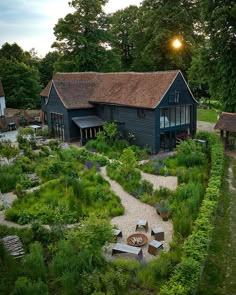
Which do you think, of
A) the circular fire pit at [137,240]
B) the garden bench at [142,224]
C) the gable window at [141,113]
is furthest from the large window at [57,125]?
the circular fire pit at [137,240]

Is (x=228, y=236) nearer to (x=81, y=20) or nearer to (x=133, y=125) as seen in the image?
(x=133, y=125)

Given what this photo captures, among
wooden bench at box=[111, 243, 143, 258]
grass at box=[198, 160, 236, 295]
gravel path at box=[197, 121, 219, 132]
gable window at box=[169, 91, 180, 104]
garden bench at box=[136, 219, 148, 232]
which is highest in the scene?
gable window at box=[169, 91, 180, 104]

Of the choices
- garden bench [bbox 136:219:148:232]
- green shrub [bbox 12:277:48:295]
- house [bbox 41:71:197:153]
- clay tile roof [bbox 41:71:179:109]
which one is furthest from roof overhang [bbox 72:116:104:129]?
green shrub [bbox 12:277:48:295]

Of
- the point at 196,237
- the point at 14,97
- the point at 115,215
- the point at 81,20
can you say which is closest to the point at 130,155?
the point at 115,215

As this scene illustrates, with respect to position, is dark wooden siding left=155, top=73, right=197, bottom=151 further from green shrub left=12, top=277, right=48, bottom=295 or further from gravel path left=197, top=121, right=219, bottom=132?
green shrub left=12, top=277, right=48, bottom=295

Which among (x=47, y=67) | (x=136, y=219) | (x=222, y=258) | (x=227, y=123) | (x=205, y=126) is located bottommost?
(x=222, y=258)

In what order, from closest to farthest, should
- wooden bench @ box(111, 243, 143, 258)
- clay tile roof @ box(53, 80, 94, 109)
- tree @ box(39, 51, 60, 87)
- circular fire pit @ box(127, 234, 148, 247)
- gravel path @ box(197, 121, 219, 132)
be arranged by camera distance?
wooden bench @ box(111, 243, 143, 258) → circular fire pit @ box(127, 234, 148, 247) → clay tile roof @ box(53, 80, 94, 109) → gravel path @ box(197, 121, 219, 132) → tree @ box(39, 51, 60, 87)

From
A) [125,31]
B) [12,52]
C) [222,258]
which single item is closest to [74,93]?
[222,258]

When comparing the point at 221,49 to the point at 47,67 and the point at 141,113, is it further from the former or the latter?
the point at 47,67
